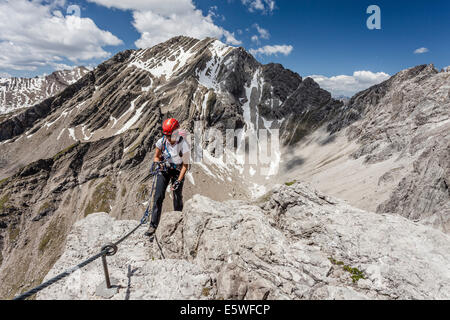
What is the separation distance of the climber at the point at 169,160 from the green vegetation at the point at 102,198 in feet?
368

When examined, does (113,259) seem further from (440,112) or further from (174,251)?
(440,112)

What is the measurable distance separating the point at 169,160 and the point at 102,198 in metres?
118

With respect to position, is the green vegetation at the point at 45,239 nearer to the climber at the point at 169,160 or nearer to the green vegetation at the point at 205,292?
the climber at the point at 169,160

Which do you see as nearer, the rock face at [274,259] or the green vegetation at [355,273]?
the rock face at [274,259]

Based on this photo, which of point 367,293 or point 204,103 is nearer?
point 367,293

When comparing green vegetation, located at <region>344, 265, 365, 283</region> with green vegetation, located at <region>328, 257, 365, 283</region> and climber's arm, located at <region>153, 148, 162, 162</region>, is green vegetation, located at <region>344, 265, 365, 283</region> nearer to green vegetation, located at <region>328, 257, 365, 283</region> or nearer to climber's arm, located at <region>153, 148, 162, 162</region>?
green vegetation, located at <region>328, 257, 365, 283</region>

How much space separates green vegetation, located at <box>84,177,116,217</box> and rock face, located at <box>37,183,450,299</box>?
11095 cm

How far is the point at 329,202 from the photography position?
13438 millimetres

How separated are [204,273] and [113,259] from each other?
13.9 feet

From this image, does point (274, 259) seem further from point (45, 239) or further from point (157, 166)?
point (45, 239)

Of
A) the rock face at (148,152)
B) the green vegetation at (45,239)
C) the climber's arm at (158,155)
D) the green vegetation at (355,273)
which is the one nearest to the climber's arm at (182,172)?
the climber's arm at (158,155)

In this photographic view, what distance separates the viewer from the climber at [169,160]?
11.5 meters

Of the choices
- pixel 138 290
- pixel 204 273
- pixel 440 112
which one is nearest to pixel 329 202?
pixel 204 273

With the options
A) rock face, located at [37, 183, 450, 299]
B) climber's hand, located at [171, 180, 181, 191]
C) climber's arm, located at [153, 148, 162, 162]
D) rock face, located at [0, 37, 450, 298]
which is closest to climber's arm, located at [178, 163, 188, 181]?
climber's hand, located at [171, 180, 181, 191]
